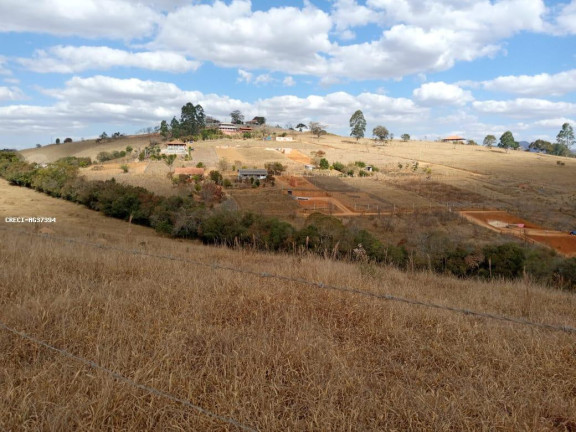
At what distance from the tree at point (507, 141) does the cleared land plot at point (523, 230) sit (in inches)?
2773

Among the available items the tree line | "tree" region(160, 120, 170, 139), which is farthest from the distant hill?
the tree line

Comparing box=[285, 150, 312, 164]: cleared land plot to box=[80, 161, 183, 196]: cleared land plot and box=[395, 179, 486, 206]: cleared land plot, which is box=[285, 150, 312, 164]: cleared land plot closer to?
box=[395, 179, 486, 206]: cleared land plot

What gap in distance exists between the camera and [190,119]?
328ft

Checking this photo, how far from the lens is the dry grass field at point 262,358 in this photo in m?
2.32

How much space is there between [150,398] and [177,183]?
44.8 m

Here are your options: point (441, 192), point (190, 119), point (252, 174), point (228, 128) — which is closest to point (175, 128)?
point (190, 119)

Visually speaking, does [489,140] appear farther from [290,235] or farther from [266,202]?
[290,235]

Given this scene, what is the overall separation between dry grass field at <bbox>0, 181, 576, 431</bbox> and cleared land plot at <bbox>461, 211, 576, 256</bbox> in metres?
27.9

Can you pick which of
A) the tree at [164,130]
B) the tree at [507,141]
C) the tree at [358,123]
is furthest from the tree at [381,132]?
the tree at [164,130]

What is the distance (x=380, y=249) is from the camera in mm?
18547

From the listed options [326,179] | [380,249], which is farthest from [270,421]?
[326,179]

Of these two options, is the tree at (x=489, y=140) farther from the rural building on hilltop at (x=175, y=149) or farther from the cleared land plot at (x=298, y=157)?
the rural building on hilltop at (x=175, y=149)

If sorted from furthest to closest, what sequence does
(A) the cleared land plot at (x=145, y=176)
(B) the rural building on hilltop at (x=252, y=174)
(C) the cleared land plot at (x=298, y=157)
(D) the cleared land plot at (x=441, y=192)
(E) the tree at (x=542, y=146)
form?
(E) the tree at (x=542, y=146) → (C) the cleared land plot at (x=298, y=157) → (B) the rural building on hilltop at (x=252, y=174) → (A) the cleared land plot at (x=145, y=176) → (D) the cleared land plot at (x=441, y=192)

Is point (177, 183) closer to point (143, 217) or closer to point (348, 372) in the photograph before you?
point (143, 217)
